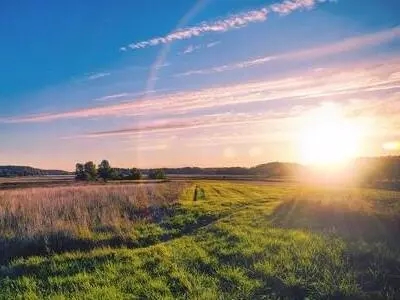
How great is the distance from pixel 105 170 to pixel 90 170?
13.0 feet

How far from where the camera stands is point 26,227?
56.5 ft

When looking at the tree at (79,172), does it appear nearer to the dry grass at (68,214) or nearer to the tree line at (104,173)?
the tree line at (104,173)

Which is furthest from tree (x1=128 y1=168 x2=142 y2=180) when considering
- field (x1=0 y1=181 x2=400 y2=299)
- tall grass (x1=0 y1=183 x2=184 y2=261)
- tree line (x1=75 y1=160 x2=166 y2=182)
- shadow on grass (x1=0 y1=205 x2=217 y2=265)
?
shadow on grass (x1=0 y1=205 x2=217 y2=265)

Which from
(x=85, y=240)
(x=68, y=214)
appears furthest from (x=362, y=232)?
(x=68, y=214)

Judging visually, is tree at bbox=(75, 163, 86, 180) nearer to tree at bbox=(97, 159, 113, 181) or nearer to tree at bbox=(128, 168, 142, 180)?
tree at bbox=(97, 159, 113, 181)

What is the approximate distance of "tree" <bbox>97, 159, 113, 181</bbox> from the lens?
102 m

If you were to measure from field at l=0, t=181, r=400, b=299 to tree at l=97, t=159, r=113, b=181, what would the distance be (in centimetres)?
8160

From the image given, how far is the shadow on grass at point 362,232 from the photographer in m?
10.3

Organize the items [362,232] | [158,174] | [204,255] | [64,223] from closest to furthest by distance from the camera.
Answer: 1. [204,255]
2. [362,232]
3. [64,223]
4. [158,174]

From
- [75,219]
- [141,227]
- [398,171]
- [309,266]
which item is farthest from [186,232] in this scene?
[398,171]

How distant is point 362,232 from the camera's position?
15703 millimetres

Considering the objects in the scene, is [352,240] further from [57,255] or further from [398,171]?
[398,171]

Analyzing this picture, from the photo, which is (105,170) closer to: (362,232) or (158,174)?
(158,174)

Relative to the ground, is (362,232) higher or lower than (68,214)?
lower
